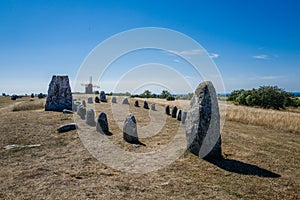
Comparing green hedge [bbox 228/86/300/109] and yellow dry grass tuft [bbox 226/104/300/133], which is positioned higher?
green hedge [bbox 228/86/300/109]

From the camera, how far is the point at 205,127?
7.93 m

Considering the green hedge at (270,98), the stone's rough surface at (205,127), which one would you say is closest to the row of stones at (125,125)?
the stone's rough surface at (205,127)

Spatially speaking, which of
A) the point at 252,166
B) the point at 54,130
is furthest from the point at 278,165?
the point at 54,130

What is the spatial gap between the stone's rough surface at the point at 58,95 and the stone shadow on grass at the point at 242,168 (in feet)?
48.0

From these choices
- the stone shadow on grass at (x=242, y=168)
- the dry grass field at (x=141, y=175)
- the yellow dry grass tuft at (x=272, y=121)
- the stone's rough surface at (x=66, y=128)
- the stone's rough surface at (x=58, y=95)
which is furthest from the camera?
the stone's rough surface at (x=58, y=95)

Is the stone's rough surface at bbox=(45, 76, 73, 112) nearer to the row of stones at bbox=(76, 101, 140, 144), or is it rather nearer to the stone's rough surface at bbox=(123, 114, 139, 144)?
the row of stones at bbox=(76, 101, 140, 144)

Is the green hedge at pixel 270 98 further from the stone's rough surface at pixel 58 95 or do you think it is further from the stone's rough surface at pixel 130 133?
the stone's rough surface at pixel 130 133

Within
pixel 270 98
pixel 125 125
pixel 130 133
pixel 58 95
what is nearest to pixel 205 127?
pixel 130 133

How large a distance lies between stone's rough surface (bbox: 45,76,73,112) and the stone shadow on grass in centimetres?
1464

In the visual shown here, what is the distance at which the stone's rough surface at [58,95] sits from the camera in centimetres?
1875

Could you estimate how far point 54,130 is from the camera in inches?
447

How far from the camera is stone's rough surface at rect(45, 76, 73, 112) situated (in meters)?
18.8

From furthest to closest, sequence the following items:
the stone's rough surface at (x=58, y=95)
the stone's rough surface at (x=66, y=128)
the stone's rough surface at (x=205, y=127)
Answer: the stone's rough surface at (x=58, y=95) → the stone's rough surface at (x=66, y=128) → the stone's rough surface at (x=205, y=127)

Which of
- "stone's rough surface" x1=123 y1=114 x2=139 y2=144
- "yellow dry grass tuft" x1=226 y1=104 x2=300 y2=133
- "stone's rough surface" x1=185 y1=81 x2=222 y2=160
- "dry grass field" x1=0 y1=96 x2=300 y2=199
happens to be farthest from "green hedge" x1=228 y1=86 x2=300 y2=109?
"stone's rough surface" x1=123 y1=114 x2=139 y2=144
